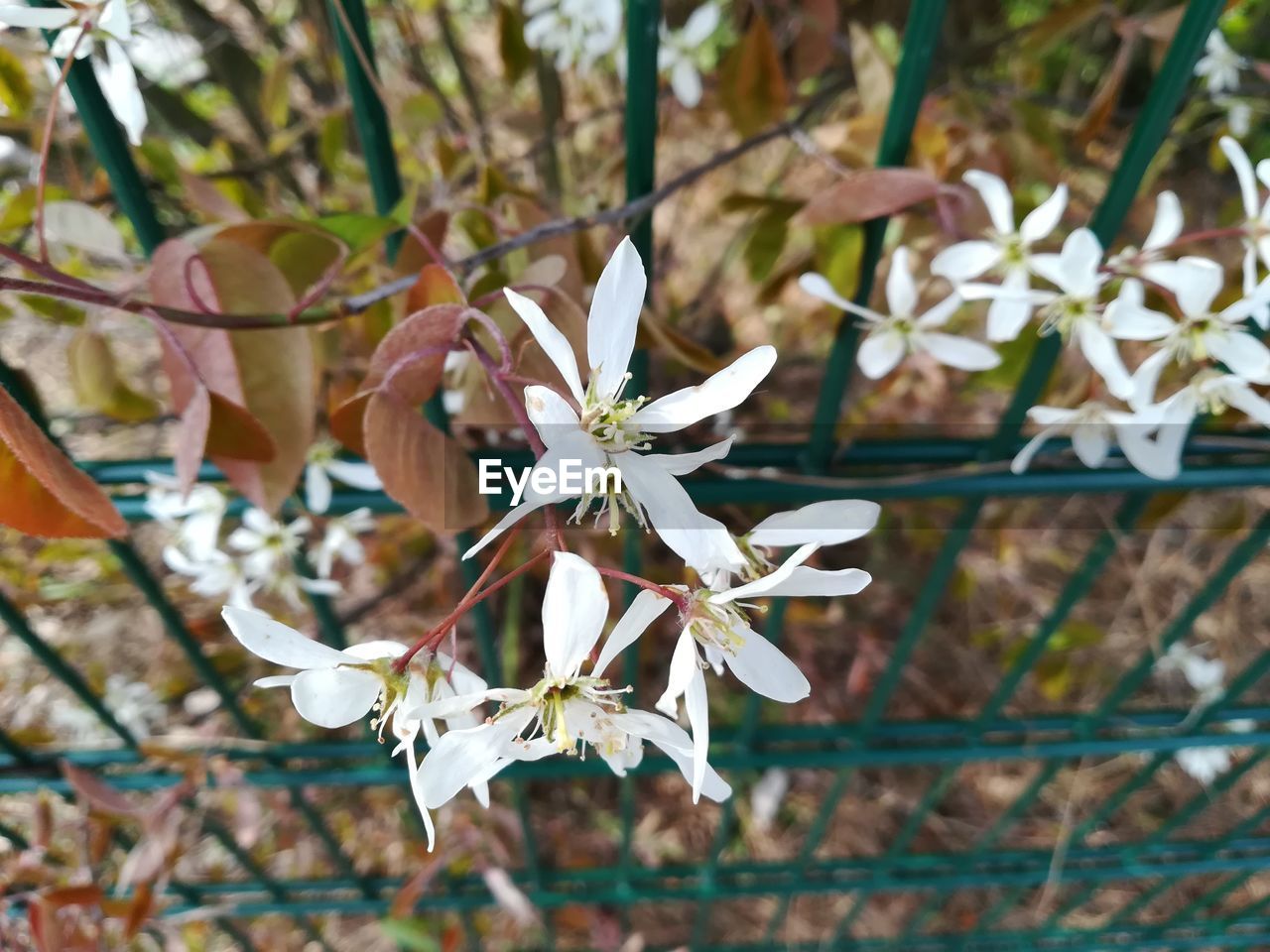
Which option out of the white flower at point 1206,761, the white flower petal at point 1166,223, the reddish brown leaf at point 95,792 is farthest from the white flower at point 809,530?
the white flower at point 1206,761

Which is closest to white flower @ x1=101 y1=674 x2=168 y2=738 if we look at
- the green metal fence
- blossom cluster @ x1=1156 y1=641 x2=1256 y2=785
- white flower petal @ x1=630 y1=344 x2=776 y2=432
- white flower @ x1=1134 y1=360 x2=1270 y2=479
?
the green metal fence

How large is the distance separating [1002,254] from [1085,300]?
0.08 m

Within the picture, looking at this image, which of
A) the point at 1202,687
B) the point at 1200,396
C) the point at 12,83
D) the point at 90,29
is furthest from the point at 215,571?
the point at 1202,687

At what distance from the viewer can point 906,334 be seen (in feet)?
2.27

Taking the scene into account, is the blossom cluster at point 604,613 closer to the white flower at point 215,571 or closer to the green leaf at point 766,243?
the green leaf at point 766,243

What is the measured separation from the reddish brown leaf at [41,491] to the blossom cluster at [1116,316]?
48cm

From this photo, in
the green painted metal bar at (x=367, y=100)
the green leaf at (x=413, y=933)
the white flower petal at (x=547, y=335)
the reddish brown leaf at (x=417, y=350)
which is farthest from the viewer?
the green leaf at (x=413, y=933)

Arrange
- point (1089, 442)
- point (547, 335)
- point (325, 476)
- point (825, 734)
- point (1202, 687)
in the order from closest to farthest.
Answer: point (547, 335) < point (1089, 442) < point (325, 476) < point (825, 734) < point (1202, 687)

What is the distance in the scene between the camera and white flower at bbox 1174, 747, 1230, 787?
140cm

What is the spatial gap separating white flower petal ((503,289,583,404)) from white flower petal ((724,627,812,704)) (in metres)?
0.15

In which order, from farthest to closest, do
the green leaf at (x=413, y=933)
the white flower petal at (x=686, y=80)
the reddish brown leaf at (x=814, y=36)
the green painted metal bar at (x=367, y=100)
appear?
the green leaf at (x=413, y=933), the white flower petal at (x=686, y=80), the reddish brown leaf at (x=814, y=36), the green painted metal bar at (x=367, y=100)

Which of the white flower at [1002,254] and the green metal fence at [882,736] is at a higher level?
the white flower at [1002,254]

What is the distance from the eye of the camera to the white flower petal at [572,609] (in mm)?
333

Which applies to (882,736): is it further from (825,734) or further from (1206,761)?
(1206,761)
